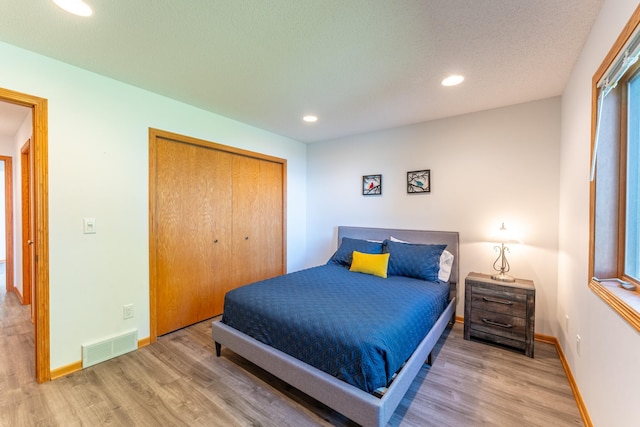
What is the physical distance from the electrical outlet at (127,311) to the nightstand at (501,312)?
10.5ft

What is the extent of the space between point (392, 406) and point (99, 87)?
3.21 metres

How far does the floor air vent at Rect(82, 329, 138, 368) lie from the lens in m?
2.19

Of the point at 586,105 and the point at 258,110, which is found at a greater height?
the point at 258,110

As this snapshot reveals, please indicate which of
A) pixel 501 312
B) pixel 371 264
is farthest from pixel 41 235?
pixel 501 312

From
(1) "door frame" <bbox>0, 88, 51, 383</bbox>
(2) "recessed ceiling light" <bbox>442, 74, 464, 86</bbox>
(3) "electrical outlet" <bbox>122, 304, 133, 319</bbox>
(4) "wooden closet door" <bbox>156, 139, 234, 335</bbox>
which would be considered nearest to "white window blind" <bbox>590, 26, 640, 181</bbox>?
(2) "recessed ceiling light" <bbox>442, 74, 464, 86</bbox>

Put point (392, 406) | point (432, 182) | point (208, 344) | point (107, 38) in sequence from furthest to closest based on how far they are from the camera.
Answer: point (432, 182) → point (208, 344) → point (107, 38) → point (392, 406)

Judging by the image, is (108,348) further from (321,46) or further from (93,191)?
(321,46)

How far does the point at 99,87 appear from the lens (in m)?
2.26

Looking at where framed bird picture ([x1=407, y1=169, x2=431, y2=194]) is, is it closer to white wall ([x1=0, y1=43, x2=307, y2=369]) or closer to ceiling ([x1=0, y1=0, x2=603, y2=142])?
ceiling ([x1=0, y1=0, x2=603, y2=142])

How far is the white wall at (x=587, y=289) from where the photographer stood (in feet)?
3.91

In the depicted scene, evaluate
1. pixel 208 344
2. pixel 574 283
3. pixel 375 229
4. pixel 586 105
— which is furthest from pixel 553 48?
pixel 208 344

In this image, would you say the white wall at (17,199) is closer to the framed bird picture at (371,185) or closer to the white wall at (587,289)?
the framed bird picture at (371,185)

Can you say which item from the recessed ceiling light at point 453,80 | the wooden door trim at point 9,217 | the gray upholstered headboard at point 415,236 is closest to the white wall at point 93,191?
the gray upholstered headboard at point 415,236

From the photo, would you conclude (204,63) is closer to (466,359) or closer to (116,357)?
(116,357)
